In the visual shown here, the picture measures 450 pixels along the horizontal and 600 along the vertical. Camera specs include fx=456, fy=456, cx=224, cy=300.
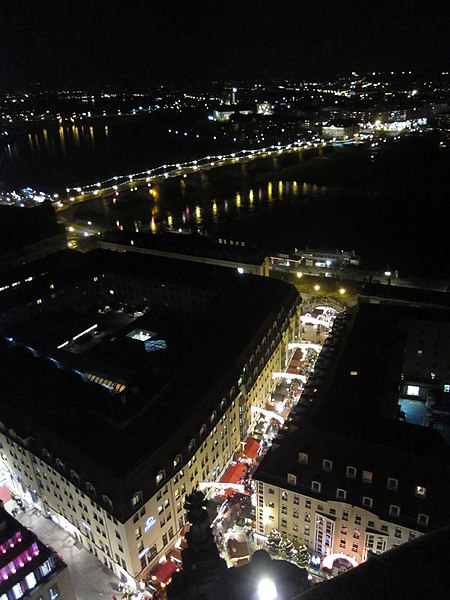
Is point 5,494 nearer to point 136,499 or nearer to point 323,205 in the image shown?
point 136,499

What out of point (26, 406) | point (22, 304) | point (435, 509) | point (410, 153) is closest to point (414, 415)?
point (435, 509)

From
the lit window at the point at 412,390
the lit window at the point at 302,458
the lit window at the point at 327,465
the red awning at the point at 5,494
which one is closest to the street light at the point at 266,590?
the lit window at the point at 327,465

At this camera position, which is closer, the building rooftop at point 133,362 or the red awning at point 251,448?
the building rooftop at point 133,362

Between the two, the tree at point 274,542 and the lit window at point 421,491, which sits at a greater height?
the lit window at point 421,491

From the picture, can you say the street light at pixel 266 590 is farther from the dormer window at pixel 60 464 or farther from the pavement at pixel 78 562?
the pavement at pixel 78 562

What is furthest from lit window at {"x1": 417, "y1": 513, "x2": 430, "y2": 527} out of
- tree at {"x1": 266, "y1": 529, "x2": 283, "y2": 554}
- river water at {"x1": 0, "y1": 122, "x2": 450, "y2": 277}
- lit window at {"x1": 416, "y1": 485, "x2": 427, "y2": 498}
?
river water at {"x1": 0, "y1": 122, "x2": 450, "y2": 277}
